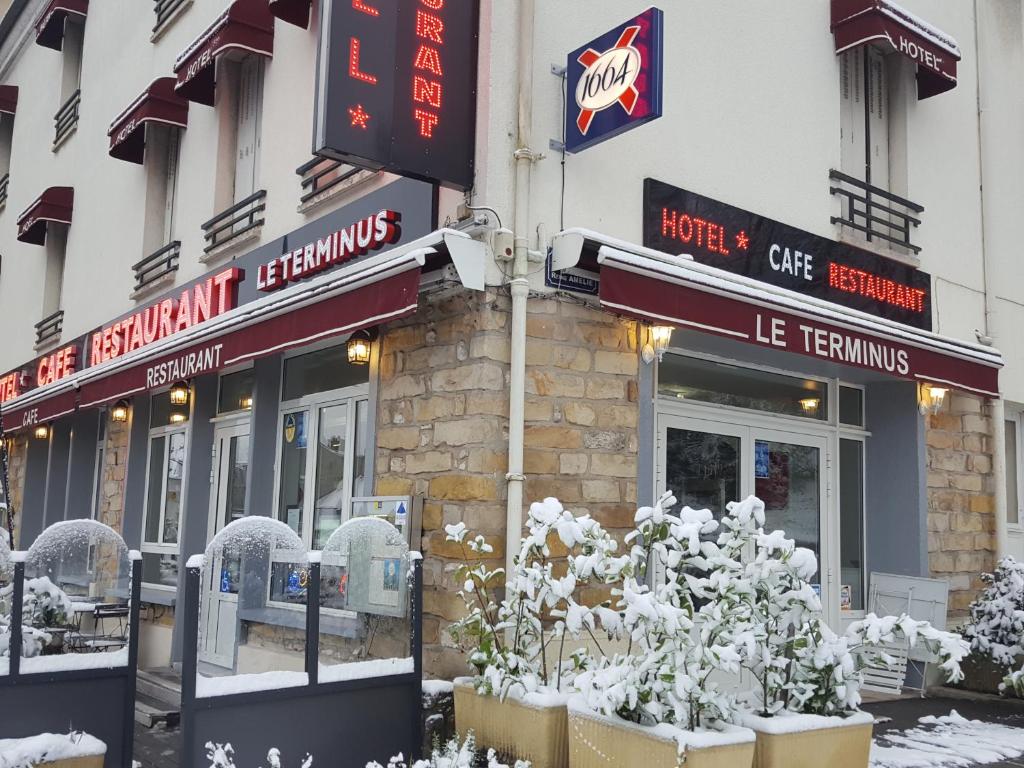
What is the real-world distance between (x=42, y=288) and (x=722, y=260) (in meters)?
11.2

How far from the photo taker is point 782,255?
324 inches

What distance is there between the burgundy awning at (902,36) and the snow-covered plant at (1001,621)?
4576 millimetres

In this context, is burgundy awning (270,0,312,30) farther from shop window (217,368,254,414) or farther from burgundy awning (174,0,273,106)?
shop window (217,368,254,414)

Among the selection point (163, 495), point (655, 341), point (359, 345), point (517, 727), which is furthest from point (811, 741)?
point (163, 495)

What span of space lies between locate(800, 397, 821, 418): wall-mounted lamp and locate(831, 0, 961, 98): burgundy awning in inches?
122

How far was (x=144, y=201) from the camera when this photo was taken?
39.0 feet

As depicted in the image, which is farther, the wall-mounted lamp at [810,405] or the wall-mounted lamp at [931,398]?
the wall-mounted lamp at [931,398]

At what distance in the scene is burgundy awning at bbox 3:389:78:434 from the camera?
1144cm

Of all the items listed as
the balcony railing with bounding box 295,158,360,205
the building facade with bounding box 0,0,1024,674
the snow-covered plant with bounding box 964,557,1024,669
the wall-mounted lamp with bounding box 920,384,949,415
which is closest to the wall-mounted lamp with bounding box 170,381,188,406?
the building facade with bounding box 0,0,1024,674

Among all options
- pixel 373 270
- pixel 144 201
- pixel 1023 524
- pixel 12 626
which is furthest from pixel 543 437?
pixel 144 201

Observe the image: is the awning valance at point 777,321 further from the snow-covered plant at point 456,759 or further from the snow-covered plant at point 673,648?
the snow-covered plant at point 456,759

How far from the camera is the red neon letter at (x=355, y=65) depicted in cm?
631

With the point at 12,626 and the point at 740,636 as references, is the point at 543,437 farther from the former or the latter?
the point at 12,626

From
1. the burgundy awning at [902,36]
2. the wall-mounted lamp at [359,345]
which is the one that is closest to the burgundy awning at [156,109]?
the wall-mounted lamp at [359,345]
